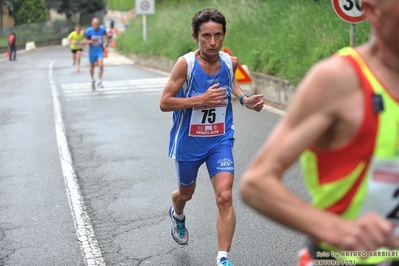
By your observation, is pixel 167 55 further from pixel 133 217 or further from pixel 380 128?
pixel 380 128

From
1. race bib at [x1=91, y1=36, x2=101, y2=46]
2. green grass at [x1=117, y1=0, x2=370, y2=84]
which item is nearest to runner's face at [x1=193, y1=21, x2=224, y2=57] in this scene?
green grass at [x1=117, y1=0, x2=370, y2=84]

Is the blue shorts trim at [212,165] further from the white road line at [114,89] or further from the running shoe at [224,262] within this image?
the white road line at [114,89]

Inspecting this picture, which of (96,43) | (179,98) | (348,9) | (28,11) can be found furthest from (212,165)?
(28,11)

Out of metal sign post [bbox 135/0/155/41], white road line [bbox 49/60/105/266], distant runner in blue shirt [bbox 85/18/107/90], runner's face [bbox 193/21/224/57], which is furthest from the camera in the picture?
metal sign post [bbox 135/0/155/41]

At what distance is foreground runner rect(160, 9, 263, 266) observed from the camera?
5152mm

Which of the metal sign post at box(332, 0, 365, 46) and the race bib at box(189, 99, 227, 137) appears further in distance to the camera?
the metal sign post at box(332, 0, 365, 46)

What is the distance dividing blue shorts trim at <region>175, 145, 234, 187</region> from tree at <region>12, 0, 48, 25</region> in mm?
72616

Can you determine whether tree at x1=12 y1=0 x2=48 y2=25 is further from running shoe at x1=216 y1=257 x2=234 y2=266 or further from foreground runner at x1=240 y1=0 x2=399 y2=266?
foreground runner at x1=240 y1=0 x2=399 y2=266

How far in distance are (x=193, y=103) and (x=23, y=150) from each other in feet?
21.3

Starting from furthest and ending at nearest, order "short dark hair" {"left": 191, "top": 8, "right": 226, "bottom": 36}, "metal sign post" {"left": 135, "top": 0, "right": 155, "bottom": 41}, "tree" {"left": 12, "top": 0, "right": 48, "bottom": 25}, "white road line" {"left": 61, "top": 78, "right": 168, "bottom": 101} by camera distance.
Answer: "tree" {"left": 12, "top": 0, "right": 48, "bottom": 25}, "metal sign post" {"left": 135, "top": 0, "right": 155, "bottom": 41}, "white road line" {"left": 61, "top": 78, "right": 168, "bottom": 101}, "short dark hair" {"left": 191, "top": 8, "right": 226, "bottom": 36}

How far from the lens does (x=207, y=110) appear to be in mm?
5348

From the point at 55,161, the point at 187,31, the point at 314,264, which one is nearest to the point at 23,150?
the point at 55,161

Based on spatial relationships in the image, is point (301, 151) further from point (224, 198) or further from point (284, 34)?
point (284, 34)

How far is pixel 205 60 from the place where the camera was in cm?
532
